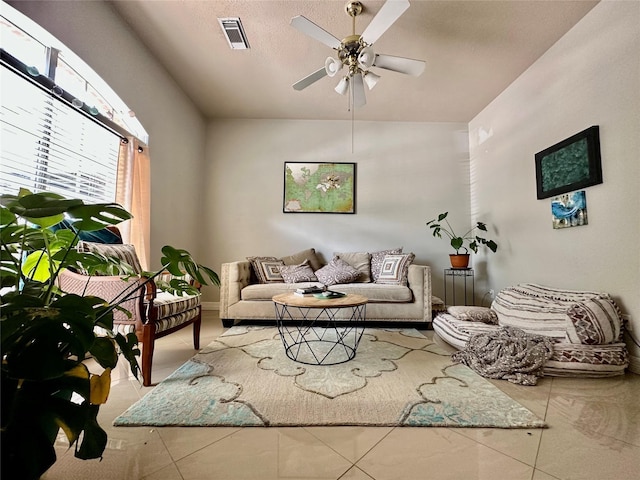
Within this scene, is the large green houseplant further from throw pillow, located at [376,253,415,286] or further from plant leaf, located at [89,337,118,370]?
throw pillow, located at [376,253,415,286]

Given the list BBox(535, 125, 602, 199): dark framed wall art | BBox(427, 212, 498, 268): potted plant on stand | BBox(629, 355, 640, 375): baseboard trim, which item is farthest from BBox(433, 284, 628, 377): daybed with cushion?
BBox(427, 212, 498, 268): potted plant on stand

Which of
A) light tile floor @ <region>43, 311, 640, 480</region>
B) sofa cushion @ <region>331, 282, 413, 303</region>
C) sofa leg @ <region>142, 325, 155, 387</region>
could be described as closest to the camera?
light tile floor @ <region>43, 311, 640, 480</region>

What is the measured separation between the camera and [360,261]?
3576 mm

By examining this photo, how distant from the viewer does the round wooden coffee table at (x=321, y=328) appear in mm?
1949

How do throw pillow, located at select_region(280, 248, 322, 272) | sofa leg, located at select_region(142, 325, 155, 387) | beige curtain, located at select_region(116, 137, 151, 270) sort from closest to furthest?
1. sofa leg, located at select_region(142, 325, 155, 387)
2. beige curtain, located at select_region(116, 137, 151, 270)
3. throw pillow, located at select_region(280, 248, 322, 272)

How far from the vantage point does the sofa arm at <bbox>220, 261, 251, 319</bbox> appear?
9.74 ft

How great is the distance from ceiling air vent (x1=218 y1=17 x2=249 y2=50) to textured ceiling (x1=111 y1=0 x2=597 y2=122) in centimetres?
4

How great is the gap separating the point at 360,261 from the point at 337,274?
50 cm

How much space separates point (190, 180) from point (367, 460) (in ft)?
11.8

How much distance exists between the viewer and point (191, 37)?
2477 millimetres

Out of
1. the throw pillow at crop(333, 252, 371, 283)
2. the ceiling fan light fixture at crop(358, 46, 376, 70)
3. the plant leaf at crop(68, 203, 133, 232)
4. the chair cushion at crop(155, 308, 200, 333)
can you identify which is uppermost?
the ceiling fan light fixture at crop(358, 46, 376, 70)

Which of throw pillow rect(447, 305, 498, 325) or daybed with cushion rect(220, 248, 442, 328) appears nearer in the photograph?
throw pillow rect(447, 305, 498, 325)

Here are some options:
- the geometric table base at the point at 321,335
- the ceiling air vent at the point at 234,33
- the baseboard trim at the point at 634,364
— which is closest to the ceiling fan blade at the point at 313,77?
the ceiling air vent at the point at 234,33

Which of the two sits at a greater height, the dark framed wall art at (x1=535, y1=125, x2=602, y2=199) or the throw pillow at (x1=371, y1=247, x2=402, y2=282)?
the dark framed wall art at (x1=535, y1=125, x2=602, y2=199)
